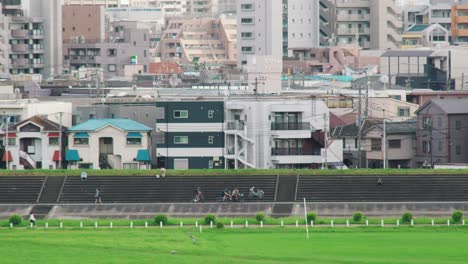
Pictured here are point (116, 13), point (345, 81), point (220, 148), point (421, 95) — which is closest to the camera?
point (220, 148)

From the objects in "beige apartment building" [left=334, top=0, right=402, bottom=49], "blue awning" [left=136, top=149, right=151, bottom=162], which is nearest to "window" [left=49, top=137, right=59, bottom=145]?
"blue awning" [left=136, top=149, right=151, bottom=162]

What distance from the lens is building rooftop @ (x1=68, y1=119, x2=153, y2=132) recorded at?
66.2 meters

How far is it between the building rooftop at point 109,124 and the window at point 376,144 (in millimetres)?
7823

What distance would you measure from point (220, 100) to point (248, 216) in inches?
564

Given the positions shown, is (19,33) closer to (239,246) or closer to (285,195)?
(285,195)

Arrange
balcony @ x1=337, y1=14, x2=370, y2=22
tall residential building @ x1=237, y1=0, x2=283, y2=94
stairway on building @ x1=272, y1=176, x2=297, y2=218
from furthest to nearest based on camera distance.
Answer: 1. balcony @ x1=337, y1=14, x2=370, y2=22
2. tall residential building @ x1=237, y1=0, x2=283, y2=94
3. stairway on building @ x1=272, y1=176, x2=297, y2=218

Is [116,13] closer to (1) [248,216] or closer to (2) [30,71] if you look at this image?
(2) [30,71]

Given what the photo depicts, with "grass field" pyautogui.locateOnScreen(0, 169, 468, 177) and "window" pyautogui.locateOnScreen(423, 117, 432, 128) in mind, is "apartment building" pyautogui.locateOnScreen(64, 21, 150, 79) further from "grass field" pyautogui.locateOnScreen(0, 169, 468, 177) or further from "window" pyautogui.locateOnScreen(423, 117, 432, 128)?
"grass field" pyautogui.locateOnScreen(0, 169, 468, 177)

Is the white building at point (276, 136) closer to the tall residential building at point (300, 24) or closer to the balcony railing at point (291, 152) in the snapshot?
the balcony railing at point (291, 152)

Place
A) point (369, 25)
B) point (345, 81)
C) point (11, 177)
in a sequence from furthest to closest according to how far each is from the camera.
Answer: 1. point (369, 25)
2. point (345, 81)
3. point (11, 177)

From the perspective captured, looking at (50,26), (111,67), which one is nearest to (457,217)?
(50,26)

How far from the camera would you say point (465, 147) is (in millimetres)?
66000

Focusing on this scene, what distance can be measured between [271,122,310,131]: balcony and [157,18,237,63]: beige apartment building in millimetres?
81572

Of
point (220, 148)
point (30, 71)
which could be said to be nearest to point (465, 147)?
point (220, 148)
